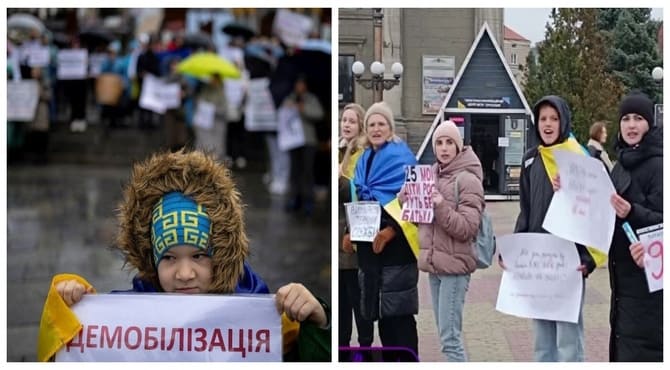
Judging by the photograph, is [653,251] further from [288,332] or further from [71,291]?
[71,291]

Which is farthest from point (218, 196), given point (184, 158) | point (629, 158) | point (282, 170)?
point (282, 170)

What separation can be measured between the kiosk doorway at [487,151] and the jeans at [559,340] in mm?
435

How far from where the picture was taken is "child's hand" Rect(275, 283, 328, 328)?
3.17 metres

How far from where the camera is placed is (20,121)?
15.8 metres

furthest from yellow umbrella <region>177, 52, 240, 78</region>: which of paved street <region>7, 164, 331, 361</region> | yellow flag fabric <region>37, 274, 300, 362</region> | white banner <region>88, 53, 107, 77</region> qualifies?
yellow flag fabric <region>37, 274, 300, 362</region>

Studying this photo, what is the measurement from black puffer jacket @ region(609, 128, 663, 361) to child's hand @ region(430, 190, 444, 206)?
504mm

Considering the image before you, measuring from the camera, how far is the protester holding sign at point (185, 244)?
3223 millimetres

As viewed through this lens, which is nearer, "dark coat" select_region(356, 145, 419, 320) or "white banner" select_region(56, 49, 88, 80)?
"dark coat" select_region(356, 145, 419, 320)

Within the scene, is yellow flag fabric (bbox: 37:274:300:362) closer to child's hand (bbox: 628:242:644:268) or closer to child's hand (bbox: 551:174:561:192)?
child's hand (bbox: 551:174:561:192)

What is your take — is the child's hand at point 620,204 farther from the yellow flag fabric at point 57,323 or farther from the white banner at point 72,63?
the white banner at point 72,63

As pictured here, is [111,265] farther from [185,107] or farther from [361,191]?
[185,107]

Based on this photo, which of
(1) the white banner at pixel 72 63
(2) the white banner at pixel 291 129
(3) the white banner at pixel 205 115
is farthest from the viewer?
(1) the white banner at pixel 72 63

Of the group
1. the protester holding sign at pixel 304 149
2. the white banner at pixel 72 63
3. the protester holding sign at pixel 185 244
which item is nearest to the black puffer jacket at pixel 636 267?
the protester holding sign at pixel 185 244
